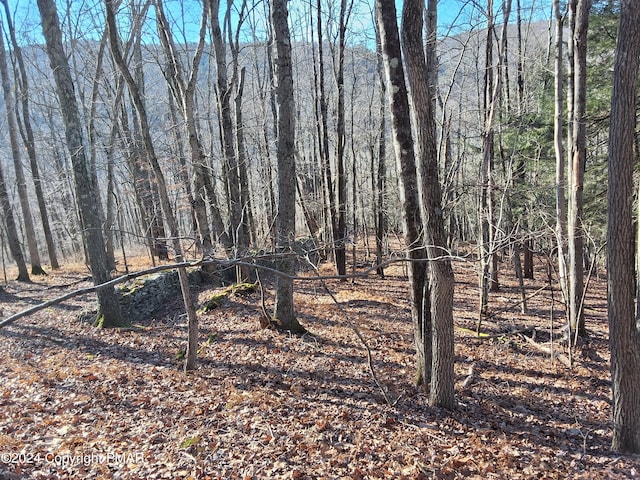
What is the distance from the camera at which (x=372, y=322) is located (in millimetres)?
8133

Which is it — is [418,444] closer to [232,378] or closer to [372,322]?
[232,378]

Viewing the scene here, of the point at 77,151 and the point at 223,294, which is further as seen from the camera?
the point at 223,294

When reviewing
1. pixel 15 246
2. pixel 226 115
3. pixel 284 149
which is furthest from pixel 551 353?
pixel 15 246

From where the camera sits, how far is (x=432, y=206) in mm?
4152

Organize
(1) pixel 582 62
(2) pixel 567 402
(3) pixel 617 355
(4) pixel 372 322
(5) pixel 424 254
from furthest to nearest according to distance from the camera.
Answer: (4) pixel 372 322, (1) pixel 582 62, (2) pixel 567 402, (5) pixel 424 254, (3) pixel 617 355

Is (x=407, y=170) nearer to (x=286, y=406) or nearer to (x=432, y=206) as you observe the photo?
(x=432, y=206)

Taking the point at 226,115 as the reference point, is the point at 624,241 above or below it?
below

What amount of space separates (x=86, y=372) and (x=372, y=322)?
5.42 meters

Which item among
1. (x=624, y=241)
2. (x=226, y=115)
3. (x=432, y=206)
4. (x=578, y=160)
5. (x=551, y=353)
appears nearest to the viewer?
(x=624, y=241)

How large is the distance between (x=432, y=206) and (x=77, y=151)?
263 inches

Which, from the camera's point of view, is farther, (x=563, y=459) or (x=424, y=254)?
(x=424, y=254)

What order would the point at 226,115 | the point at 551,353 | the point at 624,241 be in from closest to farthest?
the point at 624,241 → the point at 551,353 → the point at 226,115

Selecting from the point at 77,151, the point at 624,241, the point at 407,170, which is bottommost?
the point at 624,241

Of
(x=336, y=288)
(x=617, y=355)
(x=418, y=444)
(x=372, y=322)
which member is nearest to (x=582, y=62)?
(x=617, y=355)
